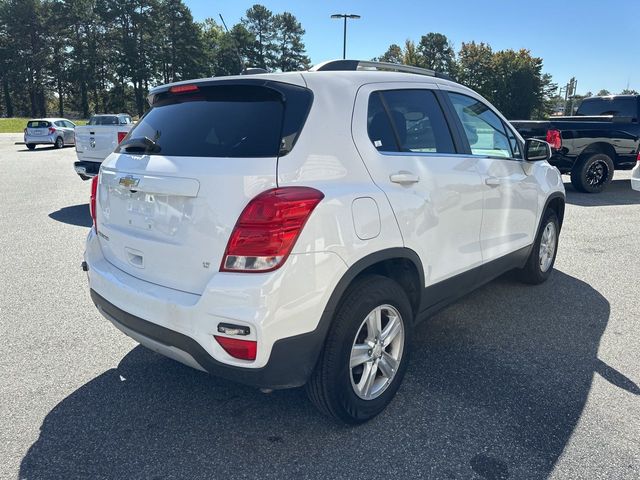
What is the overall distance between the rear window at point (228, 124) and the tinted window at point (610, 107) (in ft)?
38.2

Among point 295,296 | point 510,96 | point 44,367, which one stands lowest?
point 44,367

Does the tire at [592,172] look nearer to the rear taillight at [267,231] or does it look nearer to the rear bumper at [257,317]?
the rear bumper at [257,317]

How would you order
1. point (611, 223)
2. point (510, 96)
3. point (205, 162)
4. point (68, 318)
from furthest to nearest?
point (510, 96) → point (611, 223) → point (68, 318) → point (205, 162)

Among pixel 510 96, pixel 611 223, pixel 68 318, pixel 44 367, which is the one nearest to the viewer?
pixel 44 367

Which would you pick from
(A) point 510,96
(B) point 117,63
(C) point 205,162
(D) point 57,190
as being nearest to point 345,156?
(C) point 205,162

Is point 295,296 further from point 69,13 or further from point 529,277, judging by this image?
point 69,13

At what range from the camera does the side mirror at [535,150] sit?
A: 4.10 meters

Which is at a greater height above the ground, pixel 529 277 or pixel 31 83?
pixel 31 83

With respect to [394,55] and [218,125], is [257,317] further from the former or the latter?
[394,55]

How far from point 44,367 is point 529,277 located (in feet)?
13.5

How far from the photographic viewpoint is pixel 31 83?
6344 centimetres

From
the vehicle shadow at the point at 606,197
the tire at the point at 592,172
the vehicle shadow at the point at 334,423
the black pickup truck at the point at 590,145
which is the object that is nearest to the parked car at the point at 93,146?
the vehicle shadow at the point at 334,423

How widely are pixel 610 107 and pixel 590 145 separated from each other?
2463 millimetres

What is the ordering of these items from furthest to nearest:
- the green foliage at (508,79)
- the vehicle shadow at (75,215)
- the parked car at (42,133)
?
the green foliage at (508,79) < the parked car at (42,133) < the vehicle shadow at (75,215)
